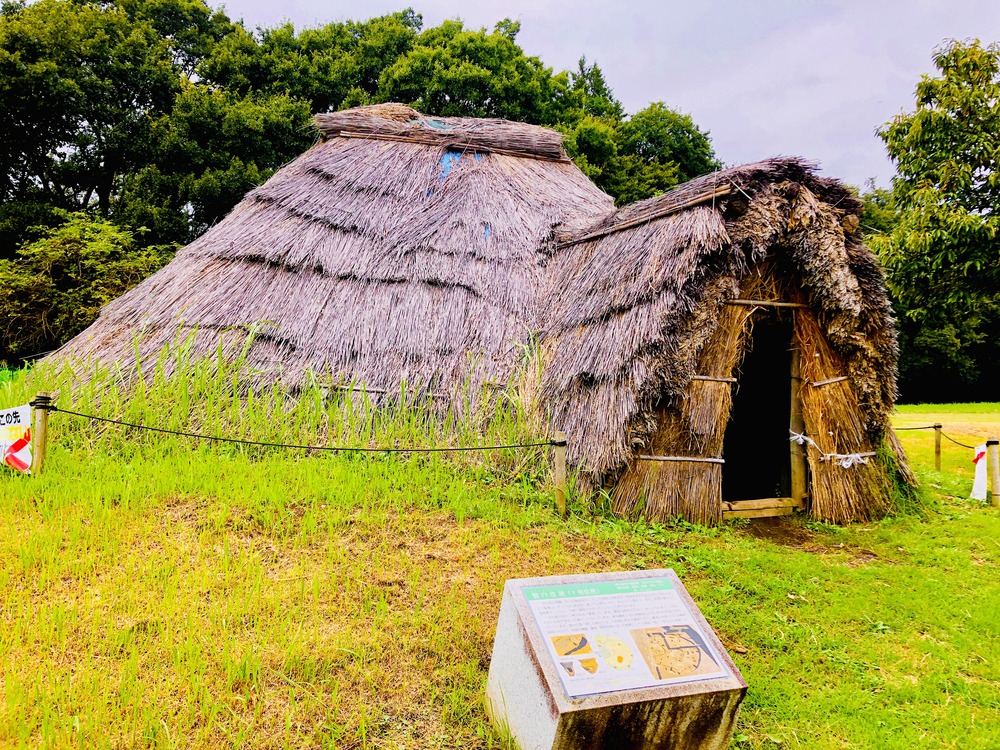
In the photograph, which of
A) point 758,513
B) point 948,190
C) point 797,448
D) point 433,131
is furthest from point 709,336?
point 948,190

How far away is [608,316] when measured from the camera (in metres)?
5.27

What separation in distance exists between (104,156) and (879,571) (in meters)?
18.0

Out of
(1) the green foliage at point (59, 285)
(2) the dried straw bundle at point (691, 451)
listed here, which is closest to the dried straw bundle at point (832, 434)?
(2) the dried straw bundle at point (691, 451)

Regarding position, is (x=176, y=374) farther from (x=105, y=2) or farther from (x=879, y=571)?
(x=105, y=2)

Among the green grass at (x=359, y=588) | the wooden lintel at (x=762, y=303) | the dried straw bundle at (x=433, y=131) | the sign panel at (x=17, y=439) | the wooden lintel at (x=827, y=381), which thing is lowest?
the green grass at (x=359, y=588)

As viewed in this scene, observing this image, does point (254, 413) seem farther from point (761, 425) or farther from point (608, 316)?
point (761, 425)

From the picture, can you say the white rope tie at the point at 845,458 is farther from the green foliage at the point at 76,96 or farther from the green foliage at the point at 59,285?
the green foliage at the point at 76,96

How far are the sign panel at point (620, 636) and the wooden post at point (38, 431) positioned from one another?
3831 millimetres

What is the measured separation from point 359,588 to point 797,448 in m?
4.27

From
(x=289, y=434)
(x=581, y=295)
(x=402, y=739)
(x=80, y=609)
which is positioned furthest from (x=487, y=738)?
(x=581, y=295)

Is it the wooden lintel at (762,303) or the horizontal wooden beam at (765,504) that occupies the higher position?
the wooden lintel at (762,303)

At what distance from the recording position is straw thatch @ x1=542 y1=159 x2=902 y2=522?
15.6 feet

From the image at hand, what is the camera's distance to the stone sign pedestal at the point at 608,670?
2.13 meters

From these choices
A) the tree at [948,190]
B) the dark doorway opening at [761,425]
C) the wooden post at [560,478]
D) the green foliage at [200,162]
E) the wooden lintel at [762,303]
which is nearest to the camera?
the wooden post at [560,478]
